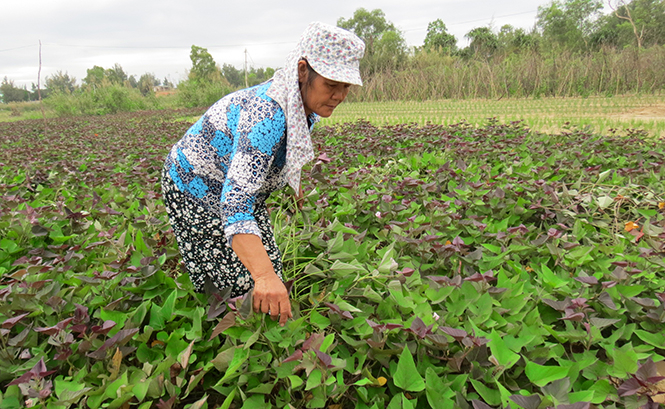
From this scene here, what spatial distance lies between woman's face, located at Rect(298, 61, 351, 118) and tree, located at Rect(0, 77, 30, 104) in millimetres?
64342

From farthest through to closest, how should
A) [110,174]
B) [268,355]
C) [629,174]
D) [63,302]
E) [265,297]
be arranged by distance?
[110,174] < [629,174] < [63,302] < [268,355] < [265,297]

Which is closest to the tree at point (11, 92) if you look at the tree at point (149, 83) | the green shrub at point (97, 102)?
the tree at point (149, 83)

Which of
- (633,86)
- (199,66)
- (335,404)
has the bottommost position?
(335,404)

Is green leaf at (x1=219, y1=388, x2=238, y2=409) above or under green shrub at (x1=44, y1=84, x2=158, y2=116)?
under

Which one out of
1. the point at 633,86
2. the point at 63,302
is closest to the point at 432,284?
the point at 63,302

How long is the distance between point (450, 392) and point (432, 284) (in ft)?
1.62

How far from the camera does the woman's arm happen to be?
1147 mm

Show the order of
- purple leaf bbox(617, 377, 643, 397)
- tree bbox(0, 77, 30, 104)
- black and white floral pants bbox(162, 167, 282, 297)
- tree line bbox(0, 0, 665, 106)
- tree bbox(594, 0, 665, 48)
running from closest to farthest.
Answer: purple leaf bbox(617, 377, 643, 397) → black and white floral pants bbox(162, 167, 282, 297) → tree line bbox(0, 0, 665, 106) → tree bbox(594, 0, 665, 48) → tree bbox(0, 77, 30, 104)

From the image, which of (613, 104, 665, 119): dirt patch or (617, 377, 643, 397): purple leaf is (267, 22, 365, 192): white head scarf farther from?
(613, 104, 665, 119): dirt patch

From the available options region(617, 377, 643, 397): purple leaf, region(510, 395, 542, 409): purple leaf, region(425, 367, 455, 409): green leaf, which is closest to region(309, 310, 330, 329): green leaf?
region(425, 367, 455, 409): green leaf

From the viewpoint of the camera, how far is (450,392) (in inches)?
47.4

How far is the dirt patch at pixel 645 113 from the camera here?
8.85 metres

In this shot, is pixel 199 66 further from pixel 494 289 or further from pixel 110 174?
pixel 494 289

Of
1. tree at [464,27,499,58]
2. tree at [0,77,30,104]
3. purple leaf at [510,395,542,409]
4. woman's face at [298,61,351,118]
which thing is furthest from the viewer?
tree at [0,77,30,104]
